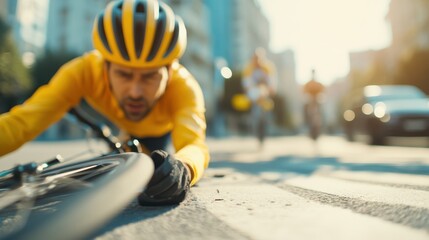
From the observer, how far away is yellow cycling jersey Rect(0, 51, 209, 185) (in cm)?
248

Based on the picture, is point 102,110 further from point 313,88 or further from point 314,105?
point 314,105

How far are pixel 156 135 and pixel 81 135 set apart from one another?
123 feet

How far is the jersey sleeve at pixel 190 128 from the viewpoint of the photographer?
91.2 inches

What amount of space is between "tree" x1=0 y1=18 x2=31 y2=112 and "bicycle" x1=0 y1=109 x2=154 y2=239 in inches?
1080

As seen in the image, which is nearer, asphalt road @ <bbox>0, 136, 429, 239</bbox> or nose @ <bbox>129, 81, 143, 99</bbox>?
asphalt road @ <bbox>0, 136, 429, 239</bbox>

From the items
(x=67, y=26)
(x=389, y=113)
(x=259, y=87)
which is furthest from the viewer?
(x=67, y=26)

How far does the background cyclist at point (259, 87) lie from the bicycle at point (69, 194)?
7098 millimetres

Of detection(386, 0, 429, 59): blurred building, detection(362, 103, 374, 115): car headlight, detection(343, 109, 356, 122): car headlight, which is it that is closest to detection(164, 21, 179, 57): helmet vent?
detection(362, 103, 374, 115): car headlight

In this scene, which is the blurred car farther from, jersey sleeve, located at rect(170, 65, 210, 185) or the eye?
the eye

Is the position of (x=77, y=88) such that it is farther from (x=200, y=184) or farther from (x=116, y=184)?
(x=116, y=184)

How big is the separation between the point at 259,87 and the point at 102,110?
632cm

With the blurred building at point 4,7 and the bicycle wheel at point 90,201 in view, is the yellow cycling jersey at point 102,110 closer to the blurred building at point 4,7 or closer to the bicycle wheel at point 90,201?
the bicycle wheel at point 90,201

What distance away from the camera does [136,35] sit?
9.23 ft

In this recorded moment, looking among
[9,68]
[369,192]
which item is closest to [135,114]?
[369,192]
